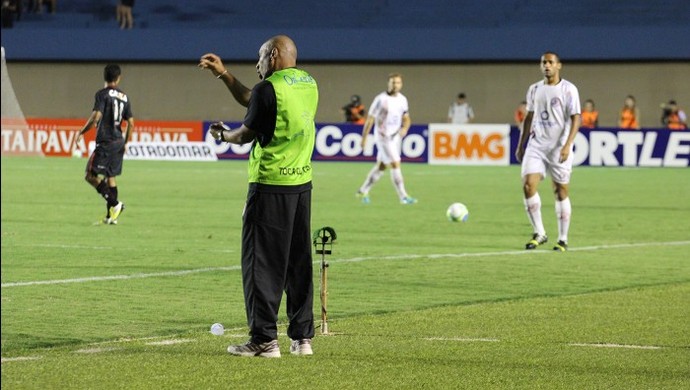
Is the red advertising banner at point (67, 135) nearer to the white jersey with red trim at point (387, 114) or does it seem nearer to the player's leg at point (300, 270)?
the white jersey with red trim at point (387, 114)

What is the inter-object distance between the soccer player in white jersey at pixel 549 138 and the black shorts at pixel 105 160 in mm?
6362

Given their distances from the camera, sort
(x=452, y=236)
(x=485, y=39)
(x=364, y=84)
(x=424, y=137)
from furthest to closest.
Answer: (x=364, y=84) < (x=485, y=39) < (x=424, y=137) < (x=452, y=236)

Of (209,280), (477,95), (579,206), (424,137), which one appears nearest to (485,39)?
(477,95)

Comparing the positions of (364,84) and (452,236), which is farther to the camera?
(364,84)

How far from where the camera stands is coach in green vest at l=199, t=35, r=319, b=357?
27.7 ft

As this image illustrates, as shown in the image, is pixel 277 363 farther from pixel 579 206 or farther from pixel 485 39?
pixel 485 39

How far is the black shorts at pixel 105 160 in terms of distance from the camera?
20.6 meters

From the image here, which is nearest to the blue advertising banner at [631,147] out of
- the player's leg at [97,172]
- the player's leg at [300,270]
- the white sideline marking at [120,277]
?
the player's leg at [97,172]

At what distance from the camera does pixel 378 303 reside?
11.6 metres

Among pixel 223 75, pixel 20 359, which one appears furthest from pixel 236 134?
pixel 20 359

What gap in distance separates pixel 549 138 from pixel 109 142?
22.1ft

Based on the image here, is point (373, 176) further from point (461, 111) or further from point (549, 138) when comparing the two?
point (461, 111)

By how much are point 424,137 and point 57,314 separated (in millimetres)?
32836

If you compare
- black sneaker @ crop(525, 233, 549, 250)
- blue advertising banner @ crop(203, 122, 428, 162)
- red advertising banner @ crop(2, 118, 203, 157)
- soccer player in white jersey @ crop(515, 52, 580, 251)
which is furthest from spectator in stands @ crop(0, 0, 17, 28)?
black sneaker @ crop(525, 233, 549, 250)
